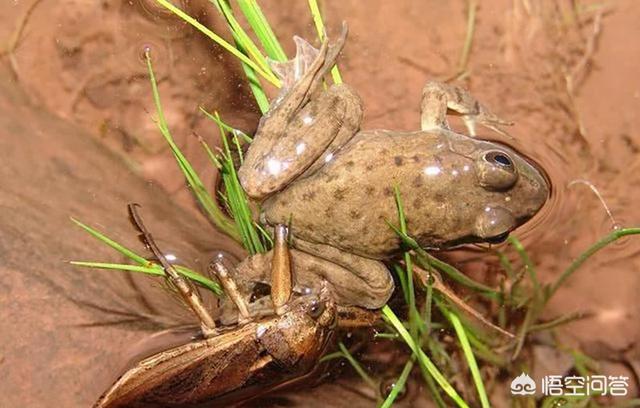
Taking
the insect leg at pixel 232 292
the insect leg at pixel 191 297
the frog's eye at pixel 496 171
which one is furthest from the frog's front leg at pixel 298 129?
the frog's eye at pixel 496 171

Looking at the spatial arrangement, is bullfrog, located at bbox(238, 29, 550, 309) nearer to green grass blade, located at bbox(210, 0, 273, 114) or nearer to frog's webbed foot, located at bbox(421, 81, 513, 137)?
green grass blade, located at bbox(210, 0, 273, 114)

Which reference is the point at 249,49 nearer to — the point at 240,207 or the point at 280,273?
the point at 240,207

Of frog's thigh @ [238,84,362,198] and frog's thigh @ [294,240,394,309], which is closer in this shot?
frog's thigh @ [238,84,362,198]

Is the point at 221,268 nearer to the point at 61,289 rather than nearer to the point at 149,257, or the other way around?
the point at 149,257

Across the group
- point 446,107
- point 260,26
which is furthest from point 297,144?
point 446,107

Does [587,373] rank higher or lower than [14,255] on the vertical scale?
lower

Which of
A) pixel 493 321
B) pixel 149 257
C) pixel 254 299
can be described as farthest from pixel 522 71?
pixel 149 257

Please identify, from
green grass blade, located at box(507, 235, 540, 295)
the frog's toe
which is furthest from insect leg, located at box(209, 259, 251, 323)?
green grass blade, located at box(507, 235, 540, 295)
